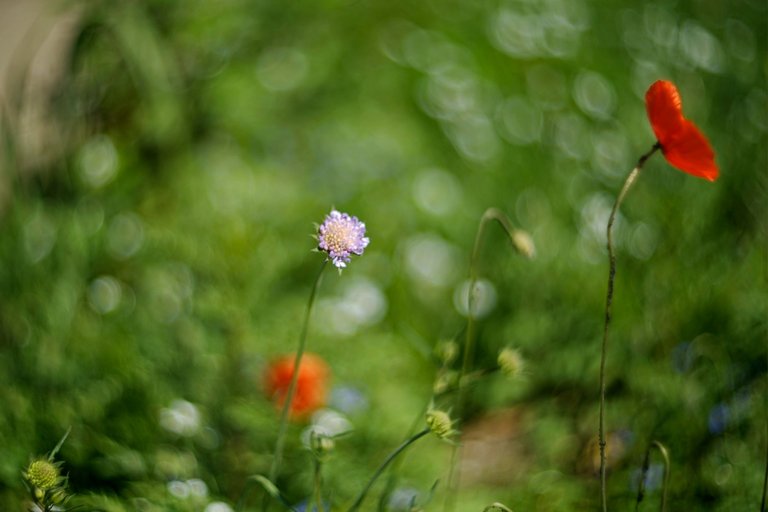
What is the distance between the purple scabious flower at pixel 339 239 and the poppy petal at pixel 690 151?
0.99 ft

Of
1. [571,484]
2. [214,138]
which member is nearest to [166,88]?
[214,138]

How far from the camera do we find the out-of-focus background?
3.56ft

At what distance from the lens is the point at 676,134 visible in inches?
→ 30.2

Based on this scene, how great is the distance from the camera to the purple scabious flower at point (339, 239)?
74 centimetres

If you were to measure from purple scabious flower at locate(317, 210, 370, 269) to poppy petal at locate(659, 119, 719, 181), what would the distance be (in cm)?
30

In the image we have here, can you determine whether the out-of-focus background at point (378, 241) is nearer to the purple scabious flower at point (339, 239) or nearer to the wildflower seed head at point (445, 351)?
the wildflower seed head at point (445, 351)

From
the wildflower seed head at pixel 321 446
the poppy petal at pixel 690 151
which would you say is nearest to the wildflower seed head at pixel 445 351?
the wildflower seed head at pixel 321 446

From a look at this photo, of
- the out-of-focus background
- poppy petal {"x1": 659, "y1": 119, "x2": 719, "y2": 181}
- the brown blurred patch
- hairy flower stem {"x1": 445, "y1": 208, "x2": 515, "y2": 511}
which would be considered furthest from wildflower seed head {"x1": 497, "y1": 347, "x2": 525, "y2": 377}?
the brown blurred patch

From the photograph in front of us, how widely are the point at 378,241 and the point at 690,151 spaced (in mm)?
854

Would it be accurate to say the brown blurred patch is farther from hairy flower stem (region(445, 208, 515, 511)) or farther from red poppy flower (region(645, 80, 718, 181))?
red poppy flower (region(645, 80, 718, 181))

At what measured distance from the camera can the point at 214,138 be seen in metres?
1.68

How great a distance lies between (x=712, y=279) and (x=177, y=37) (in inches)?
45.5

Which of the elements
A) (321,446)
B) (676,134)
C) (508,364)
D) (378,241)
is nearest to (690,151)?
(676,134)

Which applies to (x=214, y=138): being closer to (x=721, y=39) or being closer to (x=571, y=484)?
(x=571, y=484)
